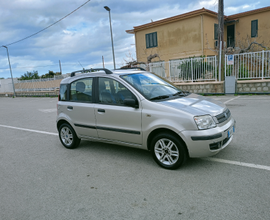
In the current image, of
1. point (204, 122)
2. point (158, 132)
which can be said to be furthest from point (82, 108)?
point (204, 122)

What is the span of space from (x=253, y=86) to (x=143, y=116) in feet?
36.5

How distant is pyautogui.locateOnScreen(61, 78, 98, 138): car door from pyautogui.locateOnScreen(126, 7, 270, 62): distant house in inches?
744

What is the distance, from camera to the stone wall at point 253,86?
495 inches

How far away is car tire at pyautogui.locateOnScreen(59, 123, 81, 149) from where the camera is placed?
17.2ft

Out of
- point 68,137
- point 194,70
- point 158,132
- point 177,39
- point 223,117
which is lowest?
point 68,137

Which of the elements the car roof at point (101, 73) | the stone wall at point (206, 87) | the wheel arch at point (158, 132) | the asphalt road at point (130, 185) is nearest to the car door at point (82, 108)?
the car roof at point (101, 73)

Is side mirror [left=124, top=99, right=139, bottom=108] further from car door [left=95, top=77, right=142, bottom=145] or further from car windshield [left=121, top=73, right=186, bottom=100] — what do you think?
car windshield [left=121, top=73, right=186, bottom=100]

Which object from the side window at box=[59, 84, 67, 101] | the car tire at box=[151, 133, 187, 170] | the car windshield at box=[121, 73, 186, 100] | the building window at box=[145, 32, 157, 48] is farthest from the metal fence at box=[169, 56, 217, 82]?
the car tire at box=[151, 133, 187, 170]

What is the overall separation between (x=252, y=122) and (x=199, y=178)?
395cm

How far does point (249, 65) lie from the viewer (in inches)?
515

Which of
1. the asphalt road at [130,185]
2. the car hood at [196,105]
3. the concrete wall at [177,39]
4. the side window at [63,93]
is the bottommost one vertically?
the asphalt road at [130,185]

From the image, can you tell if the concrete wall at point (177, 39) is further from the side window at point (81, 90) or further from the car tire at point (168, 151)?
the car tire at point (168, 151)

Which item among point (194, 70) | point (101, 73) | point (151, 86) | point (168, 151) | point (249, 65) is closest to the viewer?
point (168, 151)

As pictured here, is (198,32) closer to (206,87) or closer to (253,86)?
(206,87)
